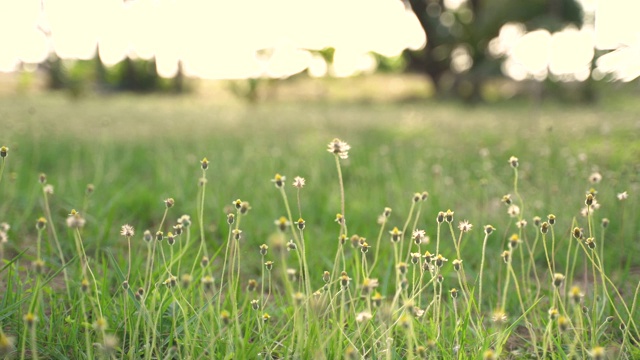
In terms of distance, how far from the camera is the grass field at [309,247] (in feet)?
→ 6.79

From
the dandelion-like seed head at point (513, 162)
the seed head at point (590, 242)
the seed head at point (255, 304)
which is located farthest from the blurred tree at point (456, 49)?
the seed head at point (255, 304)

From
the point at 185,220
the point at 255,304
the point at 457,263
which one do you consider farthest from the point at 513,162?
the point at 185,220

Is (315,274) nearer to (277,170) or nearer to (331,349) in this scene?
(331,349)

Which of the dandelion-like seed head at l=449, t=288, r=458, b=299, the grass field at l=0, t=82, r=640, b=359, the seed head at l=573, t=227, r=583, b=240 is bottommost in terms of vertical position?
the grass field at l=0, t=82, r=640, b=359

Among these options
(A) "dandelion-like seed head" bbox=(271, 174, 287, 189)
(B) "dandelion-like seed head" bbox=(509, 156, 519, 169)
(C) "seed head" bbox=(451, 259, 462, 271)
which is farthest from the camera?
(B) "dandelion-like seed head" bbox=(509, 156, 519, 169)

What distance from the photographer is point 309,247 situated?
137 inches

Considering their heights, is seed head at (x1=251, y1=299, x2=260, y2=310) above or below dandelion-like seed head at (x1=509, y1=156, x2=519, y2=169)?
below

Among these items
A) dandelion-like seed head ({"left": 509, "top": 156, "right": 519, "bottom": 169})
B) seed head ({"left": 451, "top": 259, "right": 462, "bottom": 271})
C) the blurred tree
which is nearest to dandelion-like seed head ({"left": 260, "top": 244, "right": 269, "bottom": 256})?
seed head ({"left": 451, "top": 259, "right": 462, "bottom": 271})

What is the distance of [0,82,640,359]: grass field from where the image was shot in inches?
81.5

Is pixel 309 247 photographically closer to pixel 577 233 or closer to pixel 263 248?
pixel 263 248

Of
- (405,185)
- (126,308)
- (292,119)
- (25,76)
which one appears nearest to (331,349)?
(126,308)

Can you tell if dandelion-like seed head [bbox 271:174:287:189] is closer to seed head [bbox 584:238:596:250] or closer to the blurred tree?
seed head [bbox 584:238:596:250]

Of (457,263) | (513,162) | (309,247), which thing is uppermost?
(513,162)

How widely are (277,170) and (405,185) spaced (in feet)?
4.08
